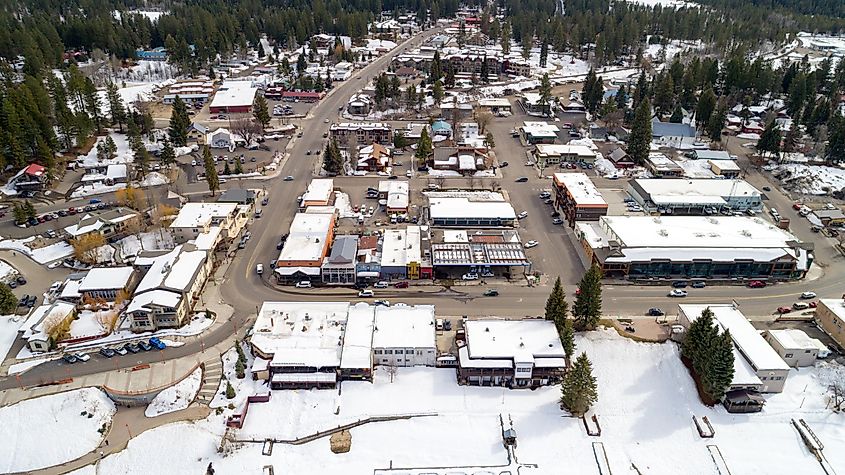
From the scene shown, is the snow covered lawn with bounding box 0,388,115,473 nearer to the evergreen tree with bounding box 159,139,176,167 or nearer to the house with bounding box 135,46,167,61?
the evergreen tree with bounding box 159,139,176,167

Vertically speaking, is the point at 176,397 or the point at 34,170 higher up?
the point at 34,170

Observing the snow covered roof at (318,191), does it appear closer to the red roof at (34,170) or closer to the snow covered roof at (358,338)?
the snow covered roof at (358,338)

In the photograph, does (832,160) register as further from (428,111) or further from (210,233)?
(210,233)

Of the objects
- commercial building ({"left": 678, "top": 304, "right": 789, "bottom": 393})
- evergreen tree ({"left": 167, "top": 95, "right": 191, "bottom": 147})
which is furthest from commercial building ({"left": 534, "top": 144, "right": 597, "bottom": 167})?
evergreen tree ({"left": 167, "top": 95, "right": 191, "bottom": 147})

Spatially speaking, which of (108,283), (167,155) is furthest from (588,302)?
(167,155)

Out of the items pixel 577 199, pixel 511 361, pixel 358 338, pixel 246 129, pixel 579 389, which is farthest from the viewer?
pixel 246 129

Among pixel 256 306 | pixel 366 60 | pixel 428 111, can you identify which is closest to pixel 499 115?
pixel 428 111

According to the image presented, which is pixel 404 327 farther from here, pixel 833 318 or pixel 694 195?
pixel 694 195
